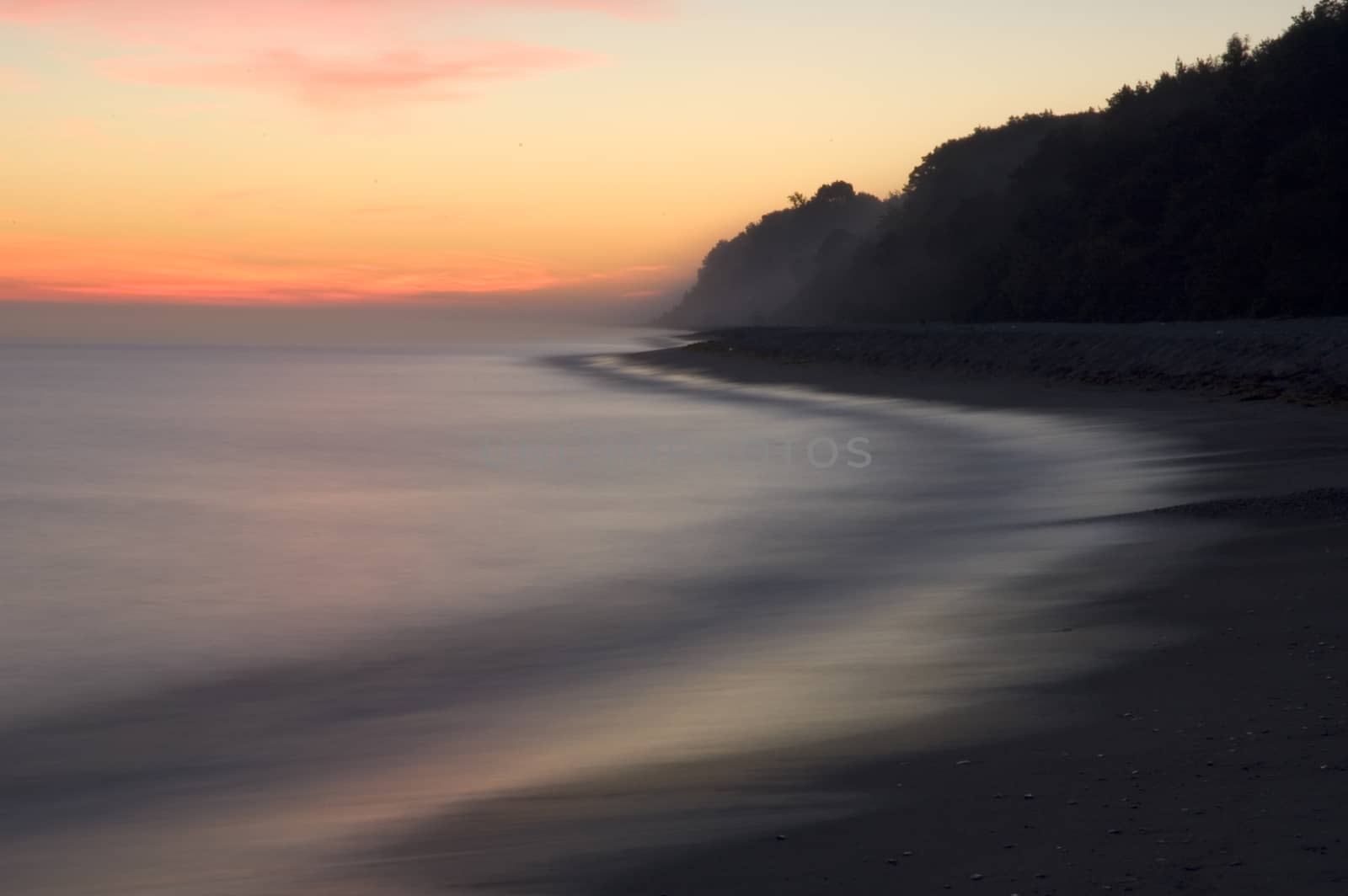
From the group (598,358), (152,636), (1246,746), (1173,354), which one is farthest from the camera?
(598,358)

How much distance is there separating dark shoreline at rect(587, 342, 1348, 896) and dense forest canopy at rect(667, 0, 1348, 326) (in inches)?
1760

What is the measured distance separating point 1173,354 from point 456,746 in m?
31.1

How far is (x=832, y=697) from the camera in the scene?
7539 millimetres

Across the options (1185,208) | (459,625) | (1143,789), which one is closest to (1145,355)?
(1185,208)

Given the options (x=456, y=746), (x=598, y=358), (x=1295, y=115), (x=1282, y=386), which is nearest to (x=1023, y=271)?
(x=1295, y=115)

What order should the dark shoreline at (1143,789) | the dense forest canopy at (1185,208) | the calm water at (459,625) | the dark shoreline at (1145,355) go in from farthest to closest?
the dense forest canopy at (1185,208) < the dark shoreline at (1145,355) < the calm water at (459,625) < the dark shoreline at (1143,789)

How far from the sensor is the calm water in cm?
614

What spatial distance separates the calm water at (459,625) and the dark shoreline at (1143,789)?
0.67 m

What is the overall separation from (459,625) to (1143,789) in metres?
7.09

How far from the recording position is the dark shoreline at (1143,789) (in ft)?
14.9

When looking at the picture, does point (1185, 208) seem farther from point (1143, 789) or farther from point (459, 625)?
point (1143, 789)

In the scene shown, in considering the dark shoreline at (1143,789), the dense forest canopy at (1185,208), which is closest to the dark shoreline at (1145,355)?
the dense forest canopy at (1185,208)

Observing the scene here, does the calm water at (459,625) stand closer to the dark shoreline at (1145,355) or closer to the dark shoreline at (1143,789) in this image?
the dark shoreline at (1143,789)

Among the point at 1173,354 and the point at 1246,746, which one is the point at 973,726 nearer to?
the point at 1246,746
